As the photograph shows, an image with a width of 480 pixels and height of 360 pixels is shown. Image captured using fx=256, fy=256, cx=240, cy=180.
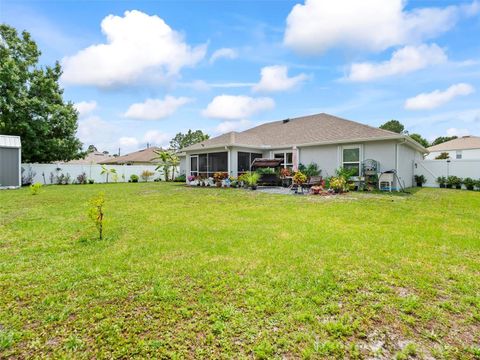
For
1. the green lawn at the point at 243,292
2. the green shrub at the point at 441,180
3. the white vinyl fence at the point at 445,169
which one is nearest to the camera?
the green lawn at the point at 243,292

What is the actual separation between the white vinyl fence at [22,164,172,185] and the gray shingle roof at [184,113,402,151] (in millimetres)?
8921

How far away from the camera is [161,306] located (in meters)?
2.62

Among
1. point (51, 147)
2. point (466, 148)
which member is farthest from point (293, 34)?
point (466, 148)

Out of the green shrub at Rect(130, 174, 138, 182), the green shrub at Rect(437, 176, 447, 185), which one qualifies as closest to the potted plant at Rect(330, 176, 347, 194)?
the green shrub at Rect(437, 176, 447, 185)

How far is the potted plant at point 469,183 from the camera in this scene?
14550mm

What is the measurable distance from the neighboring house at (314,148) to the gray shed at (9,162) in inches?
421

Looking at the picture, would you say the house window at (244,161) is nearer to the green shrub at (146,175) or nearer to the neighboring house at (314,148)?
the neighboring house at (314,148)

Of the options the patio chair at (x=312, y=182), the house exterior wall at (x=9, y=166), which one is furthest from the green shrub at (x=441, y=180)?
the house exterior wall at (x=9, y=166)

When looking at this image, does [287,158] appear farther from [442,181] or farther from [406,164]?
[442,181]

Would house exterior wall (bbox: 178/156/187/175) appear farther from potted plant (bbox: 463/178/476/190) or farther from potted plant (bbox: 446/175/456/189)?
potted plant (bbox: 463/178/476/190)

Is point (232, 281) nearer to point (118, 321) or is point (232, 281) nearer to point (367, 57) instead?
point (118, 321)

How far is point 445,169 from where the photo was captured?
15.9m

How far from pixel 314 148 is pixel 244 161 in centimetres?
459

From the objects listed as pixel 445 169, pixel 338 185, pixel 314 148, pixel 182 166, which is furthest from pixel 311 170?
pixel 182 166
